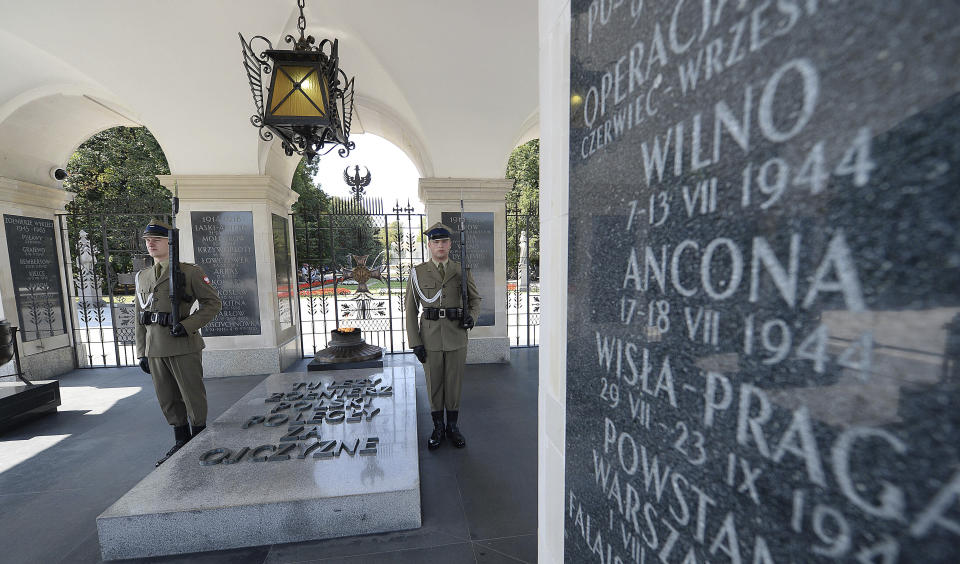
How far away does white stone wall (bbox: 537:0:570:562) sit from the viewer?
1.24m

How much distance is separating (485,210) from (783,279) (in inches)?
230

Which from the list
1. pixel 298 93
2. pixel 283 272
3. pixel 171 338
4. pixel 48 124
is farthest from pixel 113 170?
pixel 298 93

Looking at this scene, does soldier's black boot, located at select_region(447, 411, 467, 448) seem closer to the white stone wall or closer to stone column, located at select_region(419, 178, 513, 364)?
the white stone wall

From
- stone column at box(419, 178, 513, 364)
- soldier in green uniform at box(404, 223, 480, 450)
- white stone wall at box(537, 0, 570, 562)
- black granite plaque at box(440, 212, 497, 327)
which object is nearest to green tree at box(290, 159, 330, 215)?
stone column at box(419, 178, 513, 364)

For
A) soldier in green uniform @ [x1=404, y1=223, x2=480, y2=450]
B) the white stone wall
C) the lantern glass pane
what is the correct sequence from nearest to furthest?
the white stone wall
the lantern glass pane
soldier in green uniform @ [x1=404, y1=223, x2=480, y2=450]

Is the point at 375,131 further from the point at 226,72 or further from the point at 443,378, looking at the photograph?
the point at 443,378

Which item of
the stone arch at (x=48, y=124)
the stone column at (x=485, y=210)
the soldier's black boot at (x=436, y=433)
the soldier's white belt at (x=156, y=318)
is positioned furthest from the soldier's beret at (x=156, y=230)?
the stone arch at (x=48, y=124)

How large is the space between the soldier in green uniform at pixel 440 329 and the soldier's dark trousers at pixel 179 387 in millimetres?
2126

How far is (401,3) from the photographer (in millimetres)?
5004

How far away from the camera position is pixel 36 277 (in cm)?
596

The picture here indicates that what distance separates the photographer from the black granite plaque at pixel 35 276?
5.70 meters

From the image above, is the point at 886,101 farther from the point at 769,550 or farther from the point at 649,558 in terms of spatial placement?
the point at 649,558

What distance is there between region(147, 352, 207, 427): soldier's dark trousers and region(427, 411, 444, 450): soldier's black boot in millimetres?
2292

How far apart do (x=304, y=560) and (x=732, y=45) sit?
117 inches
